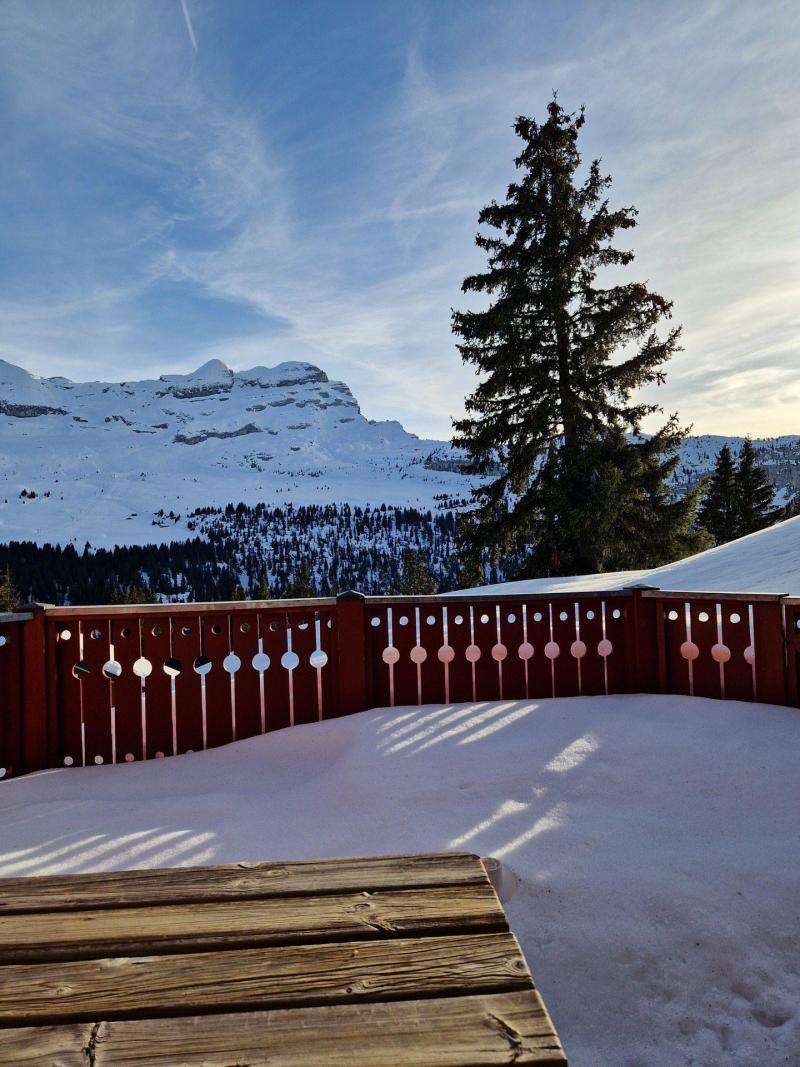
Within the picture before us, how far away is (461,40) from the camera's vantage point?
7.87 metres

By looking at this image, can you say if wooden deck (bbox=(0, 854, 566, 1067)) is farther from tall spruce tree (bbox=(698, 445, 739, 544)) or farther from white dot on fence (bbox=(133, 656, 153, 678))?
tall spruce tree (bbox=(698, 445, 739, 544))

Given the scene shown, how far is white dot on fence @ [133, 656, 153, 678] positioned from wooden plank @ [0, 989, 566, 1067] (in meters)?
3.76

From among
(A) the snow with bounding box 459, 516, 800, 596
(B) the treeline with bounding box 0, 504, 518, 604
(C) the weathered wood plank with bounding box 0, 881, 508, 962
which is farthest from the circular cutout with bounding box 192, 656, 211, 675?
(B) the treeline with bounding box 0, 504, 518, 604

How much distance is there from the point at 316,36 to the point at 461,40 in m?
1.99

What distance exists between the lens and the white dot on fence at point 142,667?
4461mm

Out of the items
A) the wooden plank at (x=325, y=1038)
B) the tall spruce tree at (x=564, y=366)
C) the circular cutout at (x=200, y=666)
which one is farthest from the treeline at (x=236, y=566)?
the wooden plank at (x=325, y=1038)

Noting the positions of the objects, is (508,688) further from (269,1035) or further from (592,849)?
(269,1035)

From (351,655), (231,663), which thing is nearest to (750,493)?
(351,655)

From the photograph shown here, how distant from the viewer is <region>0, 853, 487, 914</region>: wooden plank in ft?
4.53

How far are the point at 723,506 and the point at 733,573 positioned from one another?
32584mm

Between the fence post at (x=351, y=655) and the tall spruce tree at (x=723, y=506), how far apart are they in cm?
3800

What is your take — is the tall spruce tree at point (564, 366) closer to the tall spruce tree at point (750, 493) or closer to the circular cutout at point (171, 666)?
the circular cutout at point (171, 666)

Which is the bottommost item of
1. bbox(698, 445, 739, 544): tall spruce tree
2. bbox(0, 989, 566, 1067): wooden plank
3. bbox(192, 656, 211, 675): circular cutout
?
bbox(192, 656, 211, 675): circular cutout

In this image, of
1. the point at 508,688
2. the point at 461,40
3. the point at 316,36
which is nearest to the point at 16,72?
the point at 316,36
